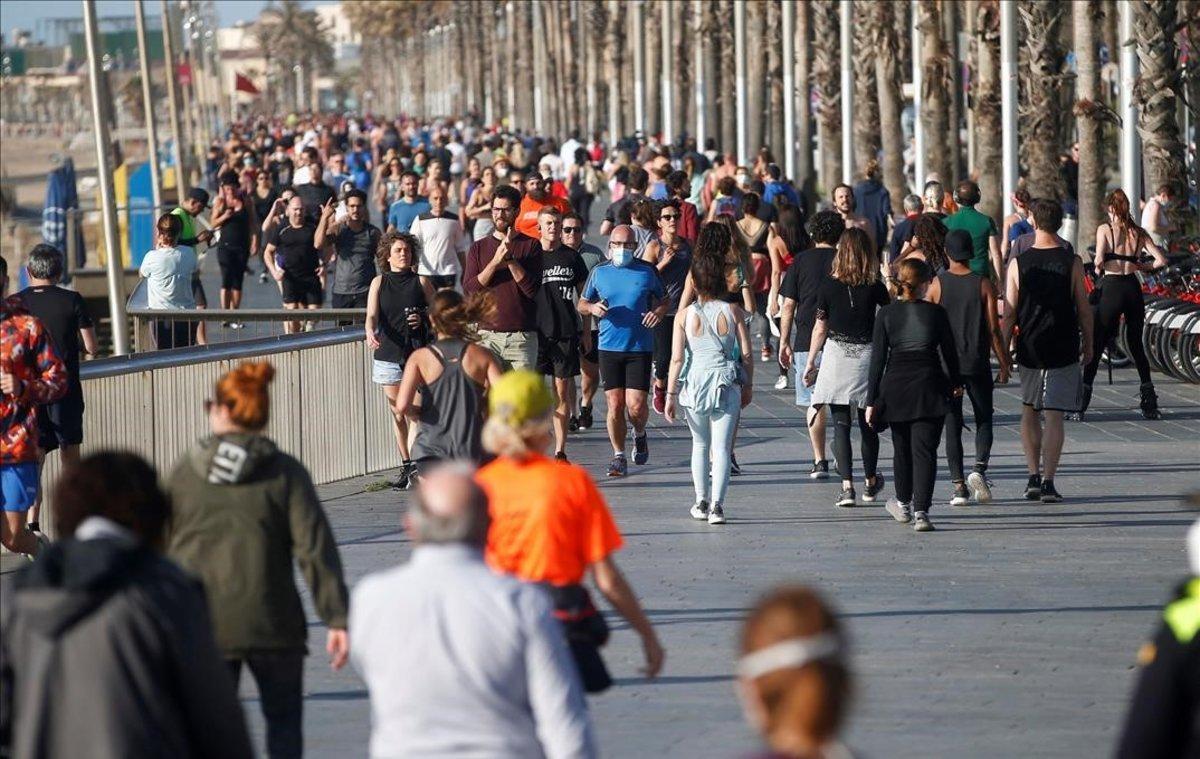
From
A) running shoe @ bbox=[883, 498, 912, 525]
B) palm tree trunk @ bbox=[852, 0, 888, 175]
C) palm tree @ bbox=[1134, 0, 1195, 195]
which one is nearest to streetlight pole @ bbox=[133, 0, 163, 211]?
palm tree trunk @ bbox=[852, 0, 888, 175]

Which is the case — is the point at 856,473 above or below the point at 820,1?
below

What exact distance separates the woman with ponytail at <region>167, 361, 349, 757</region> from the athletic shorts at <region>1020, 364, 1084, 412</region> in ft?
24.2

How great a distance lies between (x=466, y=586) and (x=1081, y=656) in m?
4.65

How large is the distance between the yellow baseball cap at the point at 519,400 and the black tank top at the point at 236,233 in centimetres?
1833

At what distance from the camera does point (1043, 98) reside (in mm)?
24484

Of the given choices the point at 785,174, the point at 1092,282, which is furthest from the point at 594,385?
the point at 785,174

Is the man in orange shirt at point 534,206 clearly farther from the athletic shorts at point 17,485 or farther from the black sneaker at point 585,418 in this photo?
the athletic shorts at point 17,485

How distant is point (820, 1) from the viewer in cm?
4141

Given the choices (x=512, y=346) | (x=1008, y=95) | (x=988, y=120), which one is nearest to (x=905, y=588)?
(x=512, y=346)

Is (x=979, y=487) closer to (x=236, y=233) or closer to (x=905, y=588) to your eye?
(x=905, y=588)

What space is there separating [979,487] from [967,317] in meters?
0.94

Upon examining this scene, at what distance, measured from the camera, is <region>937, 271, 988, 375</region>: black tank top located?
12984 millimetres

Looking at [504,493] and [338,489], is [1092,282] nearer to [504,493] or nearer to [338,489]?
[338,489]

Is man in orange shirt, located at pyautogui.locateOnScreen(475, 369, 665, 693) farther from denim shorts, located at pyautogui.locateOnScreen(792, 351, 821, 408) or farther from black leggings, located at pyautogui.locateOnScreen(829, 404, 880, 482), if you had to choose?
denim shorts, located at pyautogui.locateOnScreen(792, 351, 821, 408)
